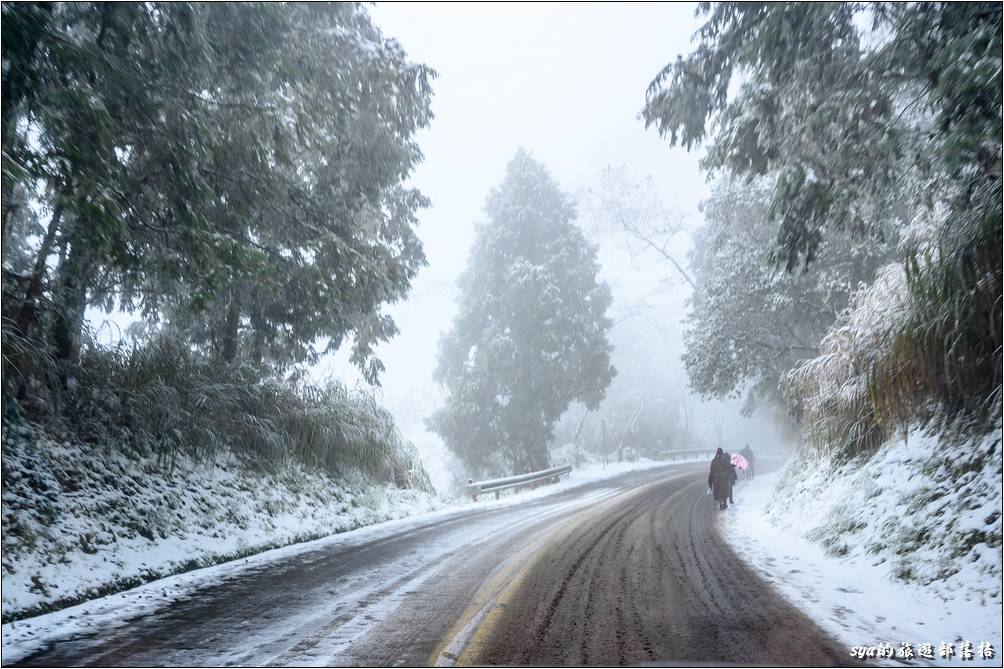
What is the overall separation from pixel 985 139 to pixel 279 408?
1070 cm

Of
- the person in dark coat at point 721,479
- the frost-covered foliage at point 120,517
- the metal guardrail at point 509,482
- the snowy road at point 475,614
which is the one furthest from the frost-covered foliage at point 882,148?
the metal guardrail at point 509,482

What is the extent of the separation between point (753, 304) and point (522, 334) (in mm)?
9480

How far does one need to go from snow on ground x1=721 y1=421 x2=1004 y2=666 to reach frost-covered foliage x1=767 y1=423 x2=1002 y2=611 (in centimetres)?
1

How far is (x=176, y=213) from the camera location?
21.5 ft

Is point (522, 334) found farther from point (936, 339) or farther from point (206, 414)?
point (936, 339)

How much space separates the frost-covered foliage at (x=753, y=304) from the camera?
47.1 ft

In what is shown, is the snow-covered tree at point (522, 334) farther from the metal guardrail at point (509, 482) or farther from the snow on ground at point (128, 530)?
the snow on ground at point (128, 530)

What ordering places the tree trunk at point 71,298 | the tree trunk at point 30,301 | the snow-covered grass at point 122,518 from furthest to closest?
the tree trunk at point 71,298
the tree trunk at point 30,301
the snow-covered grass at point 122,518

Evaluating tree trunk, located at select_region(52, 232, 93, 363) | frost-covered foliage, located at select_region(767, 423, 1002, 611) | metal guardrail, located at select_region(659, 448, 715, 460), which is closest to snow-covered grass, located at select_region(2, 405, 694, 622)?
tree trunk, located at select_region(52, 232, 93, 363)

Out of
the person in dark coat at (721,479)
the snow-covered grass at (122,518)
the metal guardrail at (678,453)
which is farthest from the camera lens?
the metal guardrail at (678,453)

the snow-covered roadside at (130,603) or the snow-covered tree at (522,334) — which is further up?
the snow-covered tree at (522,334)

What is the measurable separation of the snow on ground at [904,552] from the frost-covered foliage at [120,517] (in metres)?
6.29

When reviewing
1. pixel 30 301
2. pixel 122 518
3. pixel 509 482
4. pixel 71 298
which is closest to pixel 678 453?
pixel 509 482

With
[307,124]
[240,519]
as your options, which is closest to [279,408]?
[240,519]
